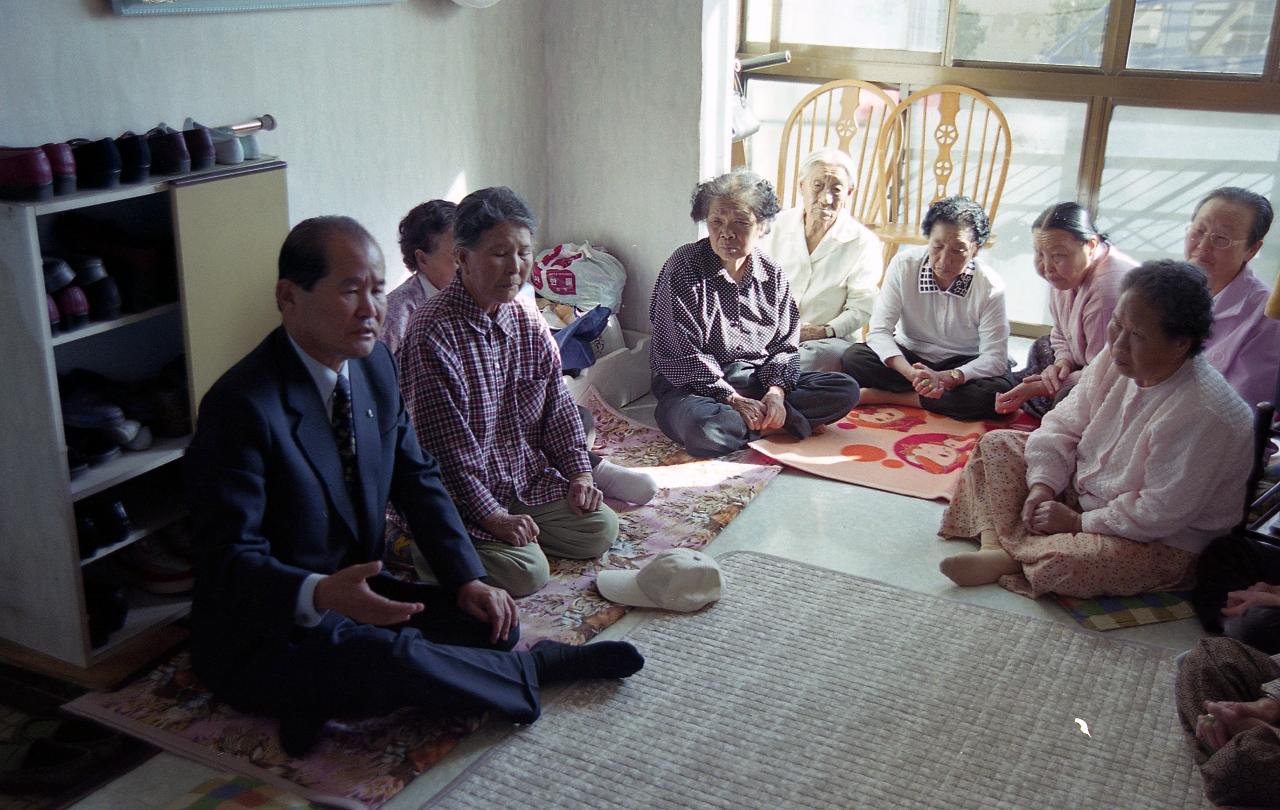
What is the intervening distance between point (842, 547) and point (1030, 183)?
2391 mm

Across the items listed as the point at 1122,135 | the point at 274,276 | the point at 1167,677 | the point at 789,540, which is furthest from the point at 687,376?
the point at 1122,135

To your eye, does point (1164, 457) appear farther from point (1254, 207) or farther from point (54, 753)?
point (54, 753)

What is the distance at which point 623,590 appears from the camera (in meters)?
2.98

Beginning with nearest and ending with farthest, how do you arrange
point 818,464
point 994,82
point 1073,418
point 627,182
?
point 1073,418 → point 818,464 → point 627,182 → point 994,82

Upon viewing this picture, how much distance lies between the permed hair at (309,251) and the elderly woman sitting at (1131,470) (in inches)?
66.8

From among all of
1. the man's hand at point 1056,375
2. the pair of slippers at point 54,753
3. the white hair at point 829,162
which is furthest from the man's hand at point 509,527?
the white hair at point 829,162

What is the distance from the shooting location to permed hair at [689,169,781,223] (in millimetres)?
3791

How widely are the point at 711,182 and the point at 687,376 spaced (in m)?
0.62

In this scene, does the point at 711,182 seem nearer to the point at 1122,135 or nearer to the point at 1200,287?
the point at 1200,287

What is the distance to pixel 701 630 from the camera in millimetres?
2869

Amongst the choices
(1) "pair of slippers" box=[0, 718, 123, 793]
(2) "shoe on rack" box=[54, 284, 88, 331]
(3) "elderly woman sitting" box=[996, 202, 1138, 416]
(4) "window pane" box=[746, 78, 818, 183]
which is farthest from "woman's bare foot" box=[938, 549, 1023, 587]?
(4) "window pane" box=[746, 78, 818, 183]

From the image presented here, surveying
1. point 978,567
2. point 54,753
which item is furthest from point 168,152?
point 978,567

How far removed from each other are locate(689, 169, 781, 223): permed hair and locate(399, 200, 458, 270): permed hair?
0.91 m

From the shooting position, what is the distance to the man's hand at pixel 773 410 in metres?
3.94
